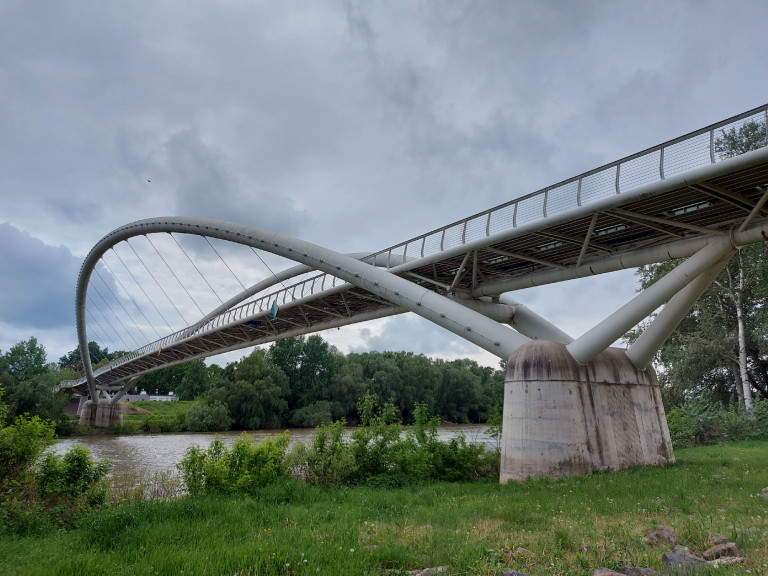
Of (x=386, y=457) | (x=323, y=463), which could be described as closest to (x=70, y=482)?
(x=323, y=463)

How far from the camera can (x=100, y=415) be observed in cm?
5712

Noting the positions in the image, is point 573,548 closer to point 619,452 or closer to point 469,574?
point 469,574

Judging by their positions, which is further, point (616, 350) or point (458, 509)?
point (616, 350)

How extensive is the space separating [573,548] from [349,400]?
59846 mm

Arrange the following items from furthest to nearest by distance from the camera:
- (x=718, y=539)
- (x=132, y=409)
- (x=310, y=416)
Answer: (x=132, y=409) → (x=310, y=416) → (x=718, y=539)

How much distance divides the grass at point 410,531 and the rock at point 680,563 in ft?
0.62

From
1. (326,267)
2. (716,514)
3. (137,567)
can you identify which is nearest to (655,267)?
(326,267)

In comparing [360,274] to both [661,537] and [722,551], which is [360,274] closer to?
[661,537]

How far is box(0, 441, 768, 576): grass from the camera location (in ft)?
15.3

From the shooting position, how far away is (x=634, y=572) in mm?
3945

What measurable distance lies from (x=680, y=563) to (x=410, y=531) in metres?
3.08

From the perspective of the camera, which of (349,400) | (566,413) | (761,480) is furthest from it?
(349,400)

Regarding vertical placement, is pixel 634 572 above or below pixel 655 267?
below

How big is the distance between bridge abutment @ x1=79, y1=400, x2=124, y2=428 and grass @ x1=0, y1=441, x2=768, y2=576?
2243 inches
